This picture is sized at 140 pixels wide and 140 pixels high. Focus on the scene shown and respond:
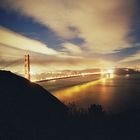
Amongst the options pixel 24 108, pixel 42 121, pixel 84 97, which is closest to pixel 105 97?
pixel 84 97

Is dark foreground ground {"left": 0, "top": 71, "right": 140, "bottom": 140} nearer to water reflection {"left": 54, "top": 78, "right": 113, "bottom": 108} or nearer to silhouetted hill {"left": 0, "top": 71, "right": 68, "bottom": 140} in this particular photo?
silhouetted hill {"left": 0, "top": 71, "right": 68, "bottom": 140}

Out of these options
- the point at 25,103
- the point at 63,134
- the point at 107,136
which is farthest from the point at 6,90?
the point at 107,136

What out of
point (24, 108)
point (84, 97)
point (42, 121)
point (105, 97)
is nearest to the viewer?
point (42, 121)

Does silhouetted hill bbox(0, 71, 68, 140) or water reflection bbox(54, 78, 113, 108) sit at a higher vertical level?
silhouetted hill bbox(0, 71, 68, 140)

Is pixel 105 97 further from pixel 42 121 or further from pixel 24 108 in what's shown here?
pixel 24 108

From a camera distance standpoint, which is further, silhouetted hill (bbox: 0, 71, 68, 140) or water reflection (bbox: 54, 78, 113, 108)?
water reflection (bbox: 54, 78, 113, 108)

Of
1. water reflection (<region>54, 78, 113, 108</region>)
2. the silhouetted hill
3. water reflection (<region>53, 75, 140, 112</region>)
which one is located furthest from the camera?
water reflection (<region>54, 78, 113, 108</region>)

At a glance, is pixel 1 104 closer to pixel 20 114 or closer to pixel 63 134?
pixel 20 114

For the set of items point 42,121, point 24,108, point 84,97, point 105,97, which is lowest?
point 105,97

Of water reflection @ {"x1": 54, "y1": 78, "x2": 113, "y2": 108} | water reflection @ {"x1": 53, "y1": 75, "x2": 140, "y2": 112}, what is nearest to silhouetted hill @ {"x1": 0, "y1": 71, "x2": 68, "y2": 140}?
water reflection @ {"x1": 53, "y1": 75, "x2": 140, "y2": 112}

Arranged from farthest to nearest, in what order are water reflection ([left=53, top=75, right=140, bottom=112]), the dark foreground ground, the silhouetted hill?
water reflection ([left=53, top=75, right=140, bottom=112]), the dark foreground ground, the silhouetted hill
